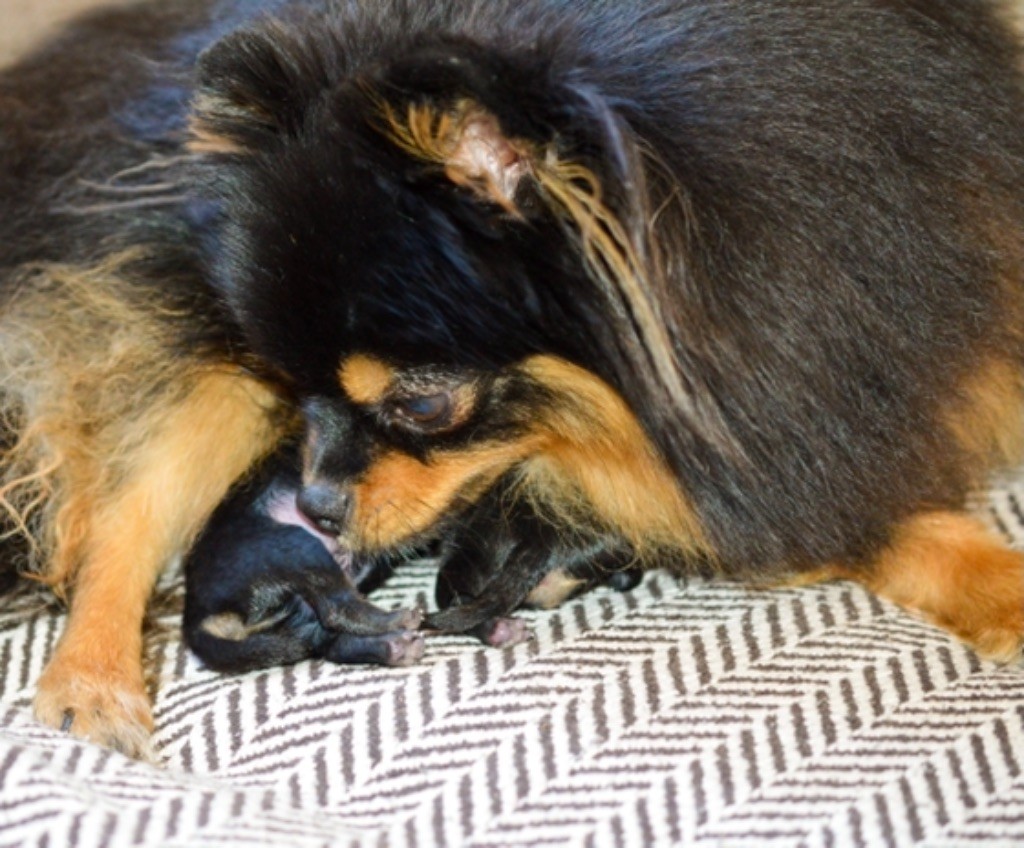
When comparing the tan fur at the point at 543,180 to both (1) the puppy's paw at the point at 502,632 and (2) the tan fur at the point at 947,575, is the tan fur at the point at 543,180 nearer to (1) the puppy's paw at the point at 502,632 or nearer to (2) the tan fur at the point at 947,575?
(1) the puppy's paw at the point at 502,632

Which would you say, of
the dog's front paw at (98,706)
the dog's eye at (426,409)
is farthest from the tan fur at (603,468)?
the dog's front paw at (98,706)

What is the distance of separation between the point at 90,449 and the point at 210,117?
2.32 ft

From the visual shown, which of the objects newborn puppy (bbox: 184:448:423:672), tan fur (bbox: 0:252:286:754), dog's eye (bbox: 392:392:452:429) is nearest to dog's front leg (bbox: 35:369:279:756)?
tan fur (bbox: 0:252:286:754)

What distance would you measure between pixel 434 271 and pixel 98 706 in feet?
2.67

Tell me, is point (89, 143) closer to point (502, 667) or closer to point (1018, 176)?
point (502, 667)

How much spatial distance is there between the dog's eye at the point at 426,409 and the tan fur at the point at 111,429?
0.45 meters

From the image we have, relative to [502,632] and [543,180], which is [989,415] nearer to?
[502,632]

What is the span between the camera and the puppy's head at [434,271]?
5.42ft

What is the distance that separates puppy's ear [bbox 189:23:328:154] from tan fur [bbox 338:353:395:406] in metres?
0.33

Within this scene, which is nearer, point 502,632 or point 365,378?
point 365,378

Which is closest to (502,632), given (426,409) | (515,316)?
(426,409)

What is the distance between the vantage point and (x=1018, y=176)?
6.90 ft

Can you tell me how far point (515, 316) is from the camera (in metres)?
1.82

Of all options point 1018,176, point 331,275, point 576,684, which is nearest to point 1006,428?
point 1018,176
